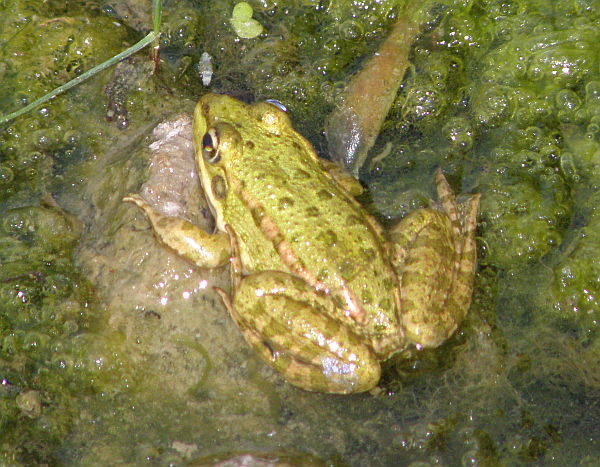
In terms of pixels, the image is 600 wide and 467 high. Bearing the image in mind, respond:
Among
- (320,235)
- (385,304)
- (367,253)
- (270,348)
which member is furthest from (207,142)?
(385,304)

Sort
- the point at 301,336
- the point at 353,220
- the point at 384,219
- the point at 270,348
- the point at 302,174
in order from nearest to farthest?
the point at 301,336, the point at 270,348, the point at 353,220, the point at 302,174, the point at 384,219

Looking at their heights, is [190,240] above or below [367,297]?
above

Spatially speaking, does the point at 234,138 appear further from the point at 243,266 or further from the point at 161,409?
the point at 161,409

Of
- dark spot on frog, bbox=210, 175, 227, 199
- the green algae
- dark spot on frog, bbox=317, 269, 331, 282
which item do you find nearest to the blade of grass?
the green algae

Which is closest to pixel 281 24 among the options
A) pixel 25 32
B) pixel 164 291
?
pixel 25 32

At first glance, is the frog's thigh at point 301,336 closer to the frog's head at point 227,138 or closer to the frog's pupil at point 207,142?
the frog's head at point 227,138

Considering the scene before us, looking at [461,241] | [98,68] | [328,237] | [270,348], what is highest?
[98,68]

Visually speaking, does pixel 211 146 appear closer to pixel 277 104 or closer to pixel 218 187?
pixel 218 187
